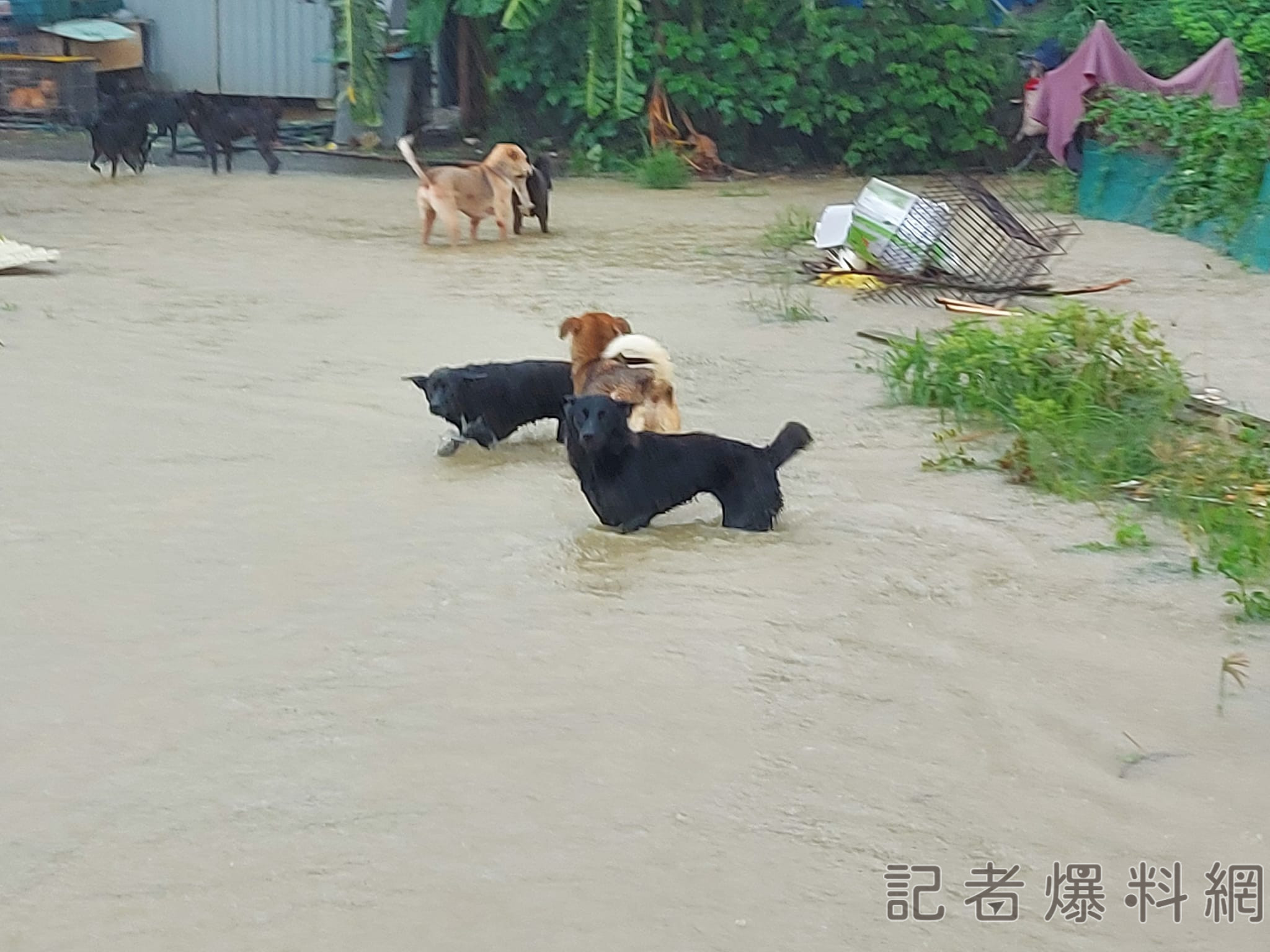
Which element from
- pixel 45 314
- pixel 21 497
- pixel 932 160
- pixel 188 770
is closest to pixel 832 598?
pixel 188 770

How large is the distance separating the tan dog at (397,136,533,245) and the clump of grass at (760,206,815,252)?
1.87 m

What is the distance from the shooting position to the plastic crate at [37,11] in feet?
57.3

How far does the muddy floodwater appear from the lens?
3.27 m

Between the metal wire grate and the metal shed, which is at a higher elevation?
the metal shed

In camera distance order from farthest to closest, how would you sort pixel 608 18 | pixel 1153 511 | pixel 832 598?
1. pixel 608 18
2. pixel 1153 511
3. pixel 832 598

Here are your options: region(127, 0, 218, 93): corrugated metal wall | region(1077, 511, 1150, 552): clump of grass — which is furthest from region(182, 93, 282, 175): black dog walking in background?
region(1077, 511, 1150, 552): clump of grass

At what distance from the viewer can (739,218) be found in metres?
14.0

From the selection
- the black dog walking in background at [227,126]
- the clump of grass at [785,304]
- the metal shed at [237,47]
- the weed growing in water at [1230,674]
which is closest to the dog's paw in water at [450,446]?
the clump of grass at [785,304]

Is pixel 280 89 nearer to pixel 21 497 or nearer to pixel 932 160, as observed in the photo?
pixel 932 160

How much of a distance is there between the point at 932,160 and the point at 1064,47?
77.6 inches

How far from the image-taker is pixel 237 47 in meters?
19.2

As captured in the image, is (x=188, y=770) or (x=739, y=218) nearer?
(x=188, y=770)

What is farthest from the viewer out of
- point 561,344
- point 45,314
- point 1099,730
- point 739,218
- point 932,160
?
point 932,160

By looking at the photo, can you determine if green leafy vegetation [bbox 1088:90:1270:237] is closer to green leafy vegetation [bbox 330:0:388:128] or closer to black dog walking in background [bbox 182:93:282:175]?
green leafy vegetation [bbox 330:0:388:128]
